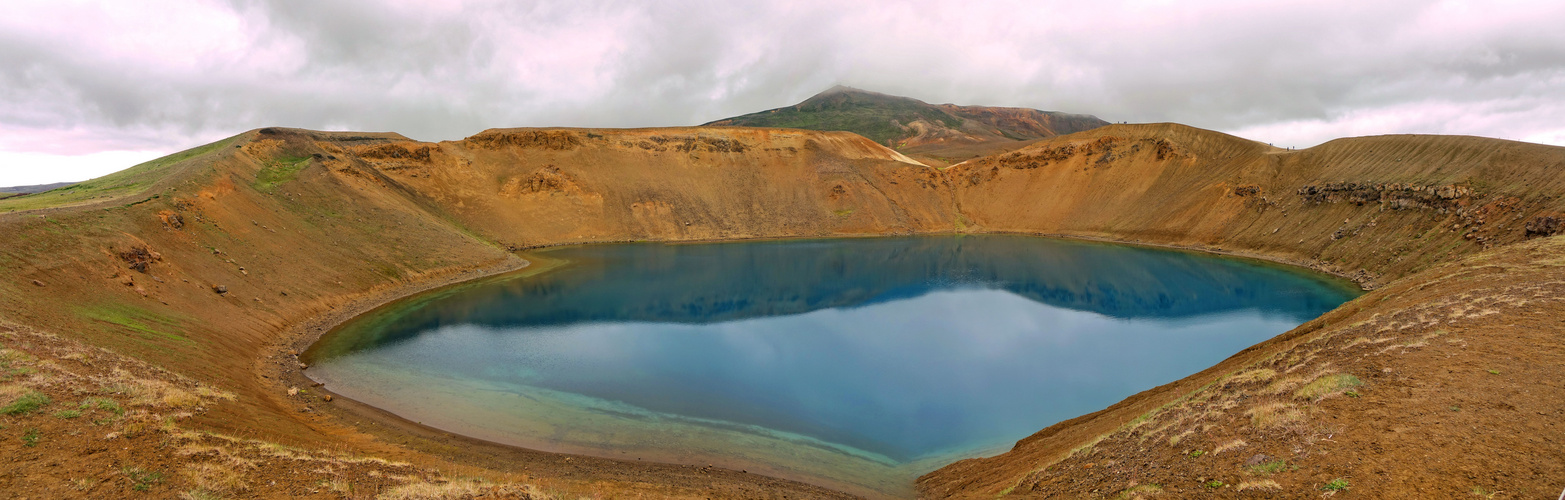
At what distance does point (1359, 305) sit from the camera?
18.8 metres

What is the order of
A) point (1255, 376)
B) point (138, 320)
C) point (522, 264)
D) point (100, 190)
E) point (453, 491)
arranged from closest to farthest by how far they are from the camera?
point (453, 491) → point (1255, 376) → point (138, 320) → point (100, 190) → point (522, 264)

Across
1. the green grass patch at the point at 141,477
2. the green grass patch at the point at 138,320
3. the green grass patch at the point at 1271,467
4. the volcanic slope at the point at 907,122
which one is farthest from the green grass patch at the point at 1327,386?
the volcanic slope at the point at 907,122

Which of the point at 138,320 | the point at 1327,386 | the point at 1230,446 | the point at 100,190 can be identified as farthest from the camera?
the point at 100,190

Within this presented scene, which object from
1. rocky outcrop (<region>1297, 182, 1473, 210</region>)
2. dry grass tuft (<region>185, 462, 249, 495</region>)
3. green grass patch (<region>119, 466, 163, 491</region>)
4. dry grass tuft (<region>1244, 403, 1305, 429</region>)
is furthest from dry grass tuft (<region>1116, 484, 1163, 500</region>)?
rocky outcrop (<region>1297, 182, 1473, 210</region>)

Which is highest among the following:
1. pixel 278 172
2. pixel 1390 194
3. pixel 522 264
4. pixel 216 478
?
pixel 278 172

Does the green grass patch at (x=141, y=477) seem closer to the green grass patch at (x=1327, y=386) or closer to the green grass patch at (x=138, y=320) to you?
the green grass patch at (x=138, y=320)

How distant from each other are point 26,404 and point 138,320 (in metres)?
13.5

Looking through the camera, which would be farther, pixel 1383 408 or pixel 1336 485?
pixel 1383 408

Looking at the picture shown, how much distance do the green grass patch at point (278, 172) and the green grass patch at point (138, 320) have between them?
70.6 ft

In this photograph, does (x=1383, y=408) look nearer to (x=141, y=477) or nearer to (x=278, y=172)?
(x=141, y=477)

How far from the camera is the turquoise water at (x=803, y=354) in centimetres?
1590

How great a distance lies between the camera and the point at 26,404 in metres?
8.82

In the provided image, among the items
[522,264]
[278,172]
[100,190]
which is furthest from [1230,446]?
[278,172]

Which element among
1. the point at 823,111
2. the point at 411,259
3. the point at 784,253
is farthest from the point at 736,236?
the point at 823,111
